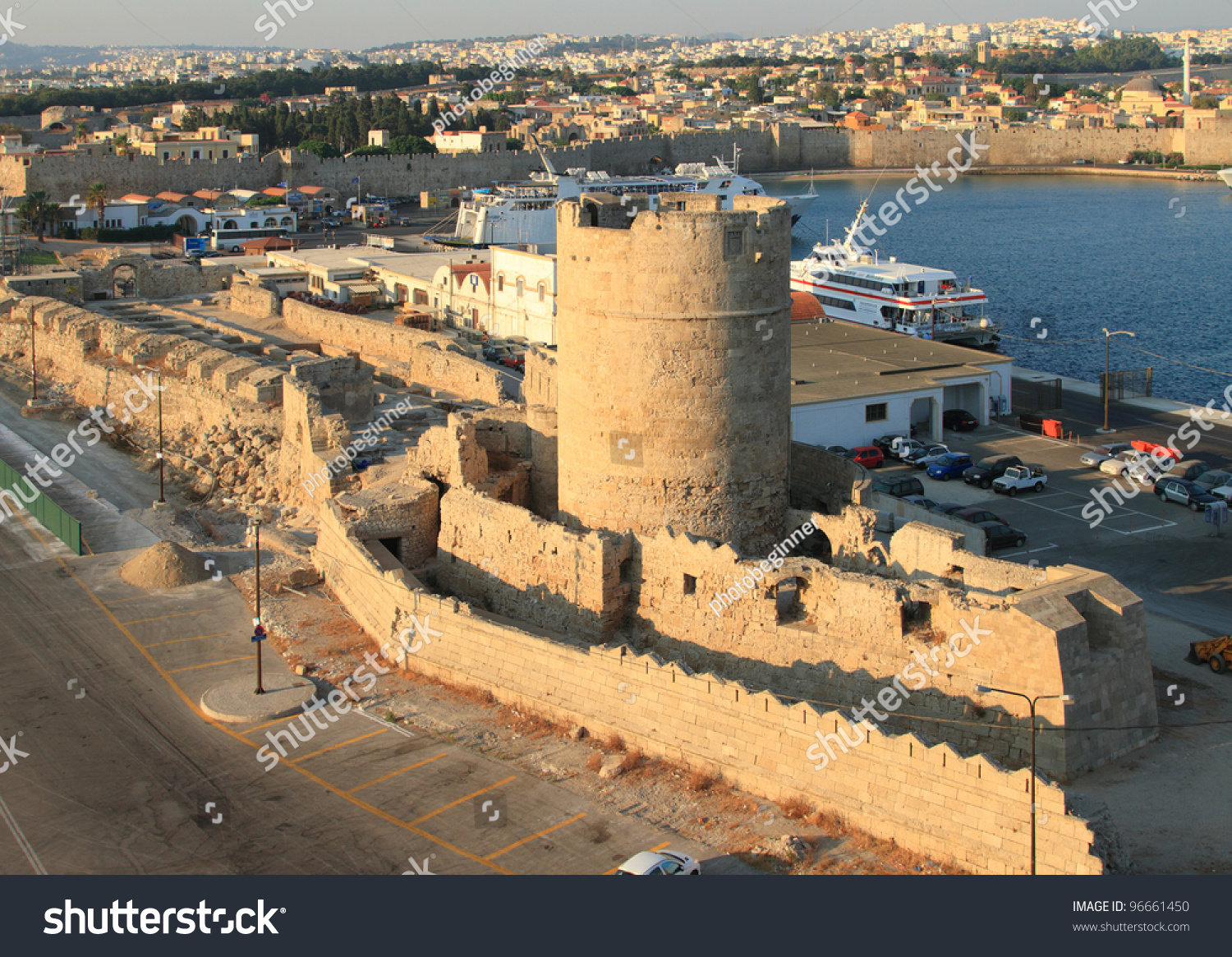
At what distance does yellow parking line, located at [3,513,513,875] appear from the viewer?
16.5 metres

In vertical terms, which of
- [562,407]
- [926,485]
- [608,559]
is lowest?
[926,485]

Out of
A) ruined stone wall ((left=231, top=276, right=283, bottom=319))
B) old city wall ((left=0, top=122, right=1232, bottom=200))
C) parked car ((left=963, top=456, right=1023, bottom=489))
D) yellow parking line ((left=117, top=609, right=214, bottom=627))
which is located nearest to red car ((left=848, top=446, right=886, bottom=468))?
parked car ((left=963, top=456, right=1023, bottom=489))

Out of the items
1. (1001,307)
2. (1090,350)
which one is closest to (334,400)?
(1090,350)

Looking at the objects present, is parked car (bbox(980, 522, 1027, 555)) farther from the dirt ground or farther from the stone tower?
the dirt ground

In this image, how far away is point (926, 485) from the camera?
38312 millimetres

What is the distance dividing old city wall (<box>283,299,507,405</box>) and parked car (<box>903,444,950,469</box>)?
12.5m

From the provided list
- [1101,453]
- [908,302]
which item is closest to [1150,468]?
[1101,453]

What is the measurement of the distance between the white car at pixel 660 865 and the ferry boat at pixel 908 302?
152 ft

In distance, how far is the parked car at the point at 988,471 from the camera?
3759 centimetres

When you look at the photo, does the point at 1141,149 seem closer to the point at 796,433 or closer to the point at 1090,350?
the point at 1090,350

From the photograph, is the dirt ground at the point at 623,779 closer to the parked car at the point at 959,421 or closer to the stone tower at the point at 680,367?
the stone tower at the point at 680,367

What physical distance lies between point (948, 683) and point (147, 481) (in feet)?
85.5

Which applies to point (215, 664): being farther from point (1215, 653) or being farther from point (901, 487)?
point (901, 487)

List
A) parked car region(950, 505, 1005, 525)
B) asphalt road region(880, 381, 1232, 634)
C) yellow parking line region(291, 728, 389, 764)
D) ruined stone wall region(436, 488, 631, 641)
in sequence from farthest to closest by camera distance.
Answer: parked car region(950, 505, 1005, 525) → asphalt road region(880, 381, 1232, 634) → ruined stone wall region(436, 488, 631, 641) → yellow parking line region(291, 728, 389, 764)
